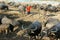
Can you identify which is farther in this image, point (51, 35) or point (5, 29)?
point (5, 29)

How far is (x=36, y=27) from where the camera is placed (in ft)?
44.4

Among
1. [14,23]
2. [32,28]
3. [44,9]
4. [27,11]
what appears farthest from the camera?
[44,9]

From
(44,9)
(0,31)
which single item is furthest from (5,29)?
(44,9)

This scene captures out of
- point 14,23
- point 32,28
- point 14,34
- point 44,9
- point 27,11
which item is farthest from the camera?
point 44,9

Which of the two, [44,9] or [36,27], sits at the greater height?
[36,27]

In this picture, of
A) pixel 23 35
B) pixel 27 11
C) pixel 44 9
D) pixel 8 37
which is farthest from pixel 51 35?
pixel 44 9

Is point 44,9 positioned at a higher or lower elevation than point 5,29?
lower

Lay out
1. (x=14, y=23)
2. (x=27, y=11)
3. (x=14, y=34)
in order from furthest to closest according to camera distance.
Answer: (x=27, y=11)
(x=14, y=23)
(x=14, y=34)

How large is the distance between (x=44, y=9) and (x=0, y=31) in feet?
39.6

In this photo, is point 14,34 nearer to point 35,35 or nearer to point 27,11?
point 35,35

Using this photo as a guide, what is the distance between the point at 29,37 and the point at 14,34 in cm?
132

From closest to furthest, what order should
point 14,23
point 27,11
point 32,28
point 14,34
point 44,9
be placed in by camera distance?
1. point 32,28
2. point 14,34
3. point 14,23
4. point 27,11
5. point 44,9

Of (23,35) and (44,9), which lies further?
(44,9)

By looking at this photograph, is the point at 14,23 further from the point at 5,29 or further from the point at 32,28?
the point at 32,28
